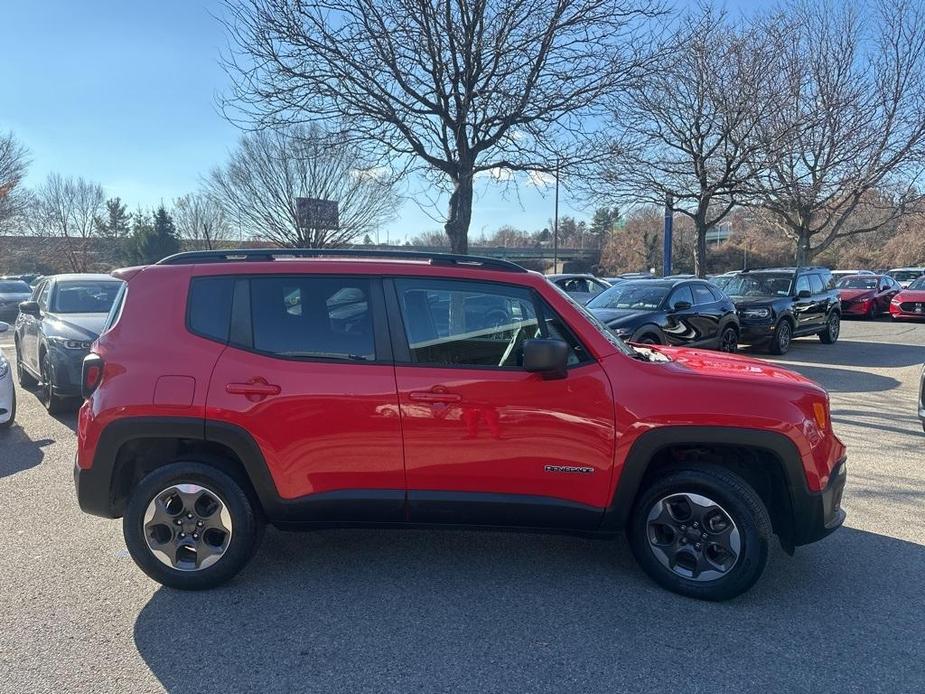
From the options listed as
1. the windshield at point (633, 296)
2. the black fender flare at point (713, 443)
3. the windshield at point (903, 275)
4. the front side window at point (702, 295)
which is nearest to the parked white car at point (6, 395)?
the black fender flare at point (713, 443)

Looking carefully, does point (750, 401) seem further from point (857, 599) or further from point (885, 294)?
point (885, 294)

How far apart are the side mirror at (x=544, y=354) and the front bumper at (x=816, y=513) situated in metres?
1.48

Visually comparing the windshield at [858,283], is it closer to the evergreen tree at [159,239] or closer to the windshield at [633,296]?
the windshield at [633,296]

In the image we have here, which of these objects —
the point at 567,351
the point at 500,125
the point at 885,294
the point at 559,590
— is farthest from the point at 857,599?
the point at 885,294

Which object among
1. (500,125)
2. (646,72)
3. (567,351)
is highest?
(646,72)

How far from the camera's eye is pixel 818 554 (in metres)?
4.08

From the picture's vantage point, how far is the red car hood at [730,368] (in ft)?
11.9

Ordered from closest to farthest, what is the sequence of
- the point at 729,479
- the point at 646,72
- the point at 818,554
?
the point at 729,479 < the point at 818,554 < the point at 646,72

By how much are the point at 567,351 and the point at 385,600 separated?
162cm

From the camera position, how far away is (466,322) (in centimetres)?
361

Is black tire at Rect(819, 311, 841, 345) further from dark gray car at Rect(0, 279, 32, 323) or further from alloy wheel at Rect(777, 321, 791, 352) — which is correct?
dark gray car at Rect(0, 279, 32, 323)

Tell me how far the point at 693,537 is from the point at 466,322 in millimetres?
1679

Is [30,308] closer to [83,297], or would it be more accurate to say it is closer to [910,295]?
[83,297]

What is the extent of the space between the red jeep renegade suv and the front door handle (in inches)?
0.4
